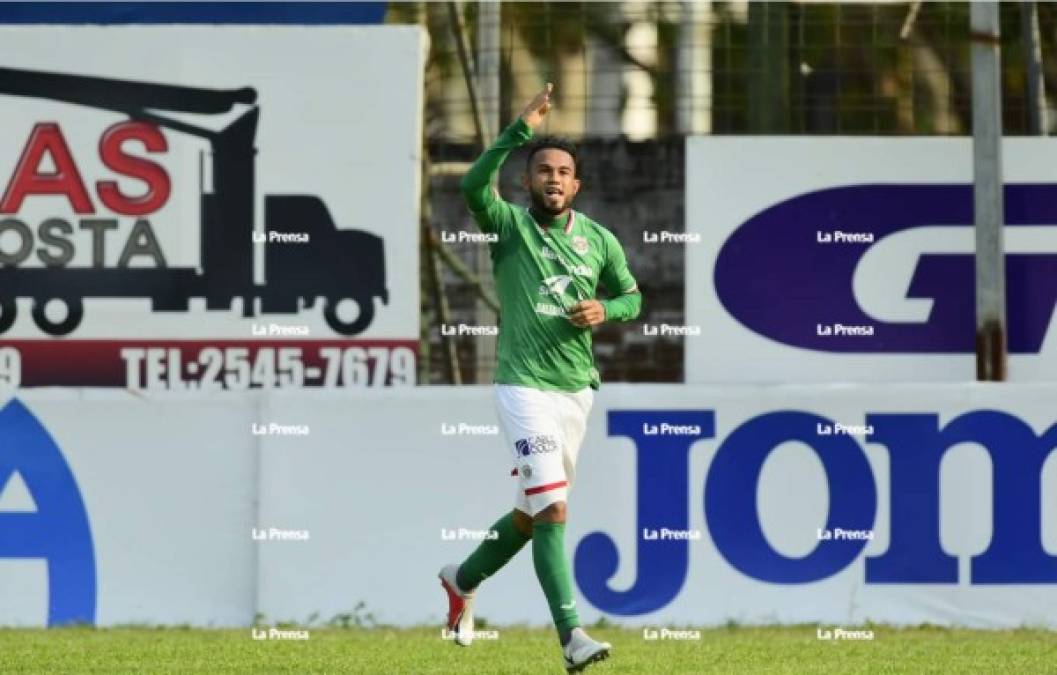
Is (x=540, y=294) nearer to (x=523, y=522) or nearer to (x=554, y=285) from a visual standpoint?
(x=554, y=285)

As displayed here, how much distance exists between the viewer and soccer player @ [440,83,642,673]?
358 inches

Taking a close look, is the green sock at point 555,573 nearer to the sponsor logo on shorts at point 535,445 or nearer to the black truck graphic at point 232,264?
the sponsor logo on shorts at point 535,445

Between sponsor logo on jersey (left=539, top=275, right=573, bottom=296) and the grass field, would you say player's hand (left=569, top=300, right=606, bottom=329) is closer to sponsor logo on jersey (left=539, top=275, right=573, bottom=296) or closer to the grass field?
sponsor logo on jersey (left=539, top=275, right=573, bottom=296)

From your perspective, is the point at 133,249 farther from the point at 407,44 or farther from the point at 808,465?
the point at 808,465

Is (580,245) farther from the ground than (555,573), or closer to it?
farther from the ground

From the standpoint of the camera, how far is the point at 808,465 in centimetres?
1201

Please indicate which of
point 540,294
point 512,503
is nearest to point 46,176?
point 512,503

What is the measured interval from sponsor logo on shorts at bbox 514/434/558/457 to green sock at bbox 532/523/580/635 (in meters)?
0.29

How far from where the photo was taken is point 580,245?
938 cm

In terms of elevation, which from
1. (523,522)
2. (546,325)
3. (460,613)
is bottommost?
(460,613)

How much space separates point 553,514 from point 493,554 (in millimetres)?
587

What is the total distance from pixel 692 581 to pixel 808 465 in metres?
0.86

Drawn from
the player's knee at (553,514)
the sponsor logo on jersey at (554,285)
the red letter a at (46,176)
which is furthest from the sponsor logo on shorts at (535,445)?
the red letter a at (46,176)

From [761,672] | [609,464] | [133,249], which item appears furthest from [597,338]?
A: [761,672]
